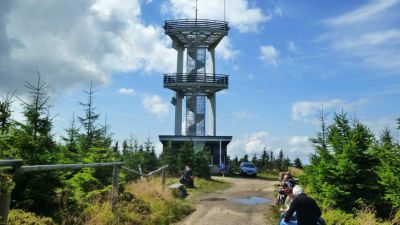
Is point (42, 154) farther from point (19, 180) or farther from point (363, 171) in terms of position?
point (363, 171)

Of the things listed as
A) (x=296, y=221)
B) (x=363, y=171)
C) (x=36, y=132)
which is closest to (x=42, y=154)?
(x=36, y=132)

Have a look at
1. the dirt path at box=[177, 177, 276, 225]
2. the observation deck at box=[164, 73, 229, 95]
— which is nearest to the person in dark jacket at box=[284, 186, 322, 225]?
the dirt path at box=[177, 177, 276, 225]

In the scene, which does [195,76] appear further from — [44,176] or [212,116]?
[44,176]

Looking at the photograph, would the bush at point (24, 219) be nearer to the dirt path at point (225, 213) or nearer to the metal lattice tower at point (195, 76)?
the dirt path at point (225, 213)

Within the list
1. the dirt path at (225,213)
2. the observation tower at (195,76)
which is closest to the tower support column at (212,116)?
the observation tower at (195,76)

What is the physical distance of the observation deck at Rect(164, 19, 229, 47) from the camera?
61594 millimetres

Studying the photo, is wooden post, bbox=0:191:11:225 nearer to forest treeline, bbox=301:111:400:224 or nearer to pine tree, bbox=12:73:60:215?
pine tree, bbox=12:73:60:215

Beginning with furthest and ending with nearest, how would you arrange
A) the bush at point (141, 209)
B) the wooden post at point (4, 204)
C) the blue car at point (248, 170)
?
the blue car at point (248, 170), the bush at point (141, 209), the wooden post at point (4, 204)

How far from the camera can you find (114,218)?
11.0 meters

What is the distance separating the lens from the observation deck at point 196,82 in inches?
2366

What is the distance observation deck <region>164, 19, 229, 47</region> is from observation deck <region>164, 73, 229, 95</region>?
5.29 m

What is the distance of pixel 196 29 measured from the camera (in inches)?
2422

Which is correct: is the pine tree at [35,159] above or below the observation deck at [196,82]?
below

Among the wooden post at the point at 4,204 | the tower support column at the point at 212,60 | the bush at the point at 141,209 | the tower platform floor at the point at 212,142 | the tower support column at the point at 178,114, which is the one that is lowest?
the bush at the point at 141,209
